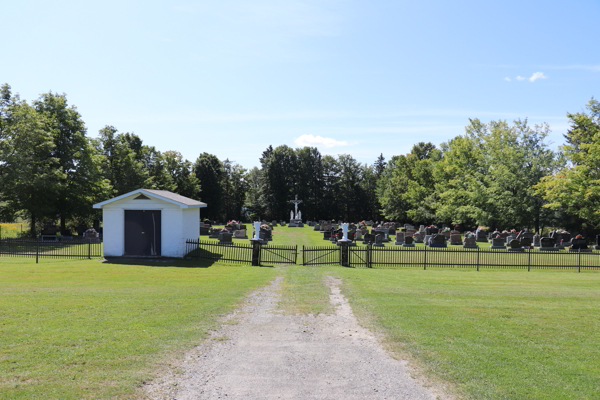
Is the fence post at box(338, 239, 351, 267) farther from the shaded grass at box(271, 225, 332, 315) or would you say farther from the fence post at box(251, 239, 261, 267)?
the fence post at box(251, 239, 261, 267)

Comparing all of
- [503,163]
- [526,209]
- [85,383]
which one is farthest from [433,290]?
[503,163]

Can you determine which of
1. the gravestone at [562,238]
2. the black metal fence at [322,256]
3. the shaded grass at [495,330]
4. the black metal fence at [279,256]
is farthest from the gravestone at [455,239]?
the shaded grass at [495,330]

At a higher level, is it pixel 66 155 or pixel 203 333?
pixel 66 155

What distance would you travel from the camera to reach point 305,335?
8312 mm

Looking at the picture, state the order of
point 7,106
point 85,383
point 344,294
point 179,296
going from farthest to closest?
point 7,106 → point 344,294 → point 179,296 → point 85,383

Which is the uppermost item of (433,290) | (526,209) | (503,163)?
(503,163)

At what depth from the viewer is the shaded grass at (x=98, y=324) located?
5.75 metres

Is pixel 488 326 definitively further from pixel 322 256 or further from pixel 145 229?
pixel 145 229

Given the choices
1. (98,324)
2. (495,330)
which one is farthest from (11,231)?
(495,330)

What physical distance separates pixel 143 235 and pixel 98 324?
45.8 feet

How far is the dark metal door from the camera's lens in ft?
71.5

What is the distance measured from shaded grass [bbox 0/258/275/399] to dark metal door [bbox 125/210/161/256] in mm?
5368

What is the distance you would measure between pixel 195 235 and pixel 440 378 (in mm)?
20337

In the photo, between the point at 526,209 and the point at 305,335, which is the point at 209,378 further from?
the point at 526,209
